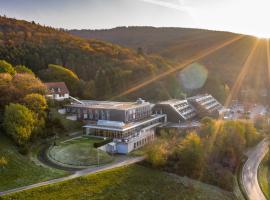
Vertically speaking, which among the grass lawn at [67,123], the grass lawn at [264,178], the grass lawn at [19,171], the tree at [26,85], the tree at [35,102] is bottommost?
the grass lawn at [264,178]

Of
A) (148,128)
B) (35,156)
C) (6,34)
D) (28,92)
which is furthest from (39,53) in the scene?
(35,156)

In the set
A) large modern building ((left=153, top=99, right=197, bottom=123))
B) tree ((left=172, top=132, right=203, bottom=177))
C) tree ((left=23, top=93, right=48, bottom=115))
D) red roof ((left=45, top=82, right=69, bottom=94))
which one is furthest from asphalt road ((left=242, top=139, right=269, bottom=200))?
red roof ((left=45, top=82, right=69, bottom=94))

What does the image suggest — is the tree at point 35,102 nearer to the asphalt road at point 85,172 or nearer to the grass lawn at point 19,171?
the grass lawn at point 19,171

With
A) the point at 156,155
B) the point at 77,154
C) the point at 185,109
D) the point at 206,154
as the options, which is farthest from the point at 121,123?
the point at 185,109

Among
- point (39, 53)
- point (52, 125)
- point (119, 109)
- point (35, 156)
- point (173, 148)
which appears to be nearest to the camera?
point (35, 156)

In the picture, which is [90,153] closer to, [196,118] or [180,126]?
[180,126]

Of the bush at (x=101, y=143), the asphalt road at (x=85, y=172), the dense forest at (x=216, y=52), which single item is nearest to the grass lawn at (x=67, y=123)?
the bush at (x=101, y=143)
